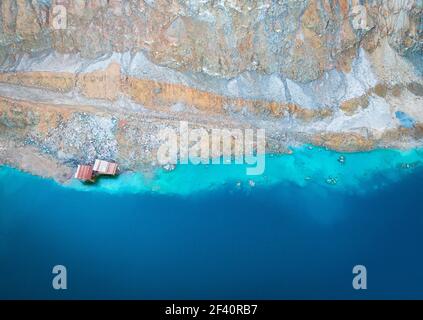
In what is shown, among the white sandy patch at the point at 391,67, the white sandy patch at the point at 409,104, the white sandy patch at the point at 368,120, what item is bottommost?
the white sandy patch at the point at 368,120

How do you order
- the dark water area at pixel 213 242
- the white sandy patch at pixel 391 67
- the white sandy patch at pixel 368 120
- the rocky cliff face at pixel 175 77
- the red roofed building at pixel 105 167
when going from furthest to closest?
the white sandy patch at pixel 391 67 < the white sandy patch at pixel 368 120 < the rocky cliff face at pixel 175 77 < the red roofed building at pixel 105 167 < the dark water area at pixel 213 242

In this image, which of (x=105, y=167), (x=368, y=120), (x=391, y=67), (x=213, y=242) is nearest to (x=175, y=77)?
(x=105, y=167)

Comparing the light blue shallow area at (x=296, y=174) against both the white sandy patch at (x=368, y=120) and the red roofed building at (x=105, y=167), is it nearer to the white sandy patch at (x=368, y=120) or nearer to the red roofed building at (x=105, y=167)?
the red roofed building at (x=105, y=167)

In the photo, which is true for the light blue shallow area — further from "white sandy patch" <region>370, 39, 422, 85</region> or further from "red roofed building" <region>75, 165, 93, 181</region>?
"white sandy patch" <region>370, 39, 422, 85</region>

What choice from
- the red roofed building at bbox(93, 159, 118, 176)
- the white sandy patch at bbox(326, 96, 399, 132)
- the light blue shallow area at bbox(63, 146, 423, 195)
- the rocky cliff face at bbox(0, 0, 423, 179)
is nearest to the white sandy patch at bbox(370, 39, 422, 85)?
the rocky cliff face at bbox(0, 0, 423, 179)

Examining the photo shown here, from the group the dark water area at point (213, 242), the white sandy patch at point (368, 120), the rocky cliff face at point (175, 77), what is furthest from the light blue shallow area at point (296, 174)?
the white sandy patch at point (368, 120)

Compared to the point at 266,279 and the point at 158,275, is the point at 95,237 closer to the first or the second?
the point at 158,275
